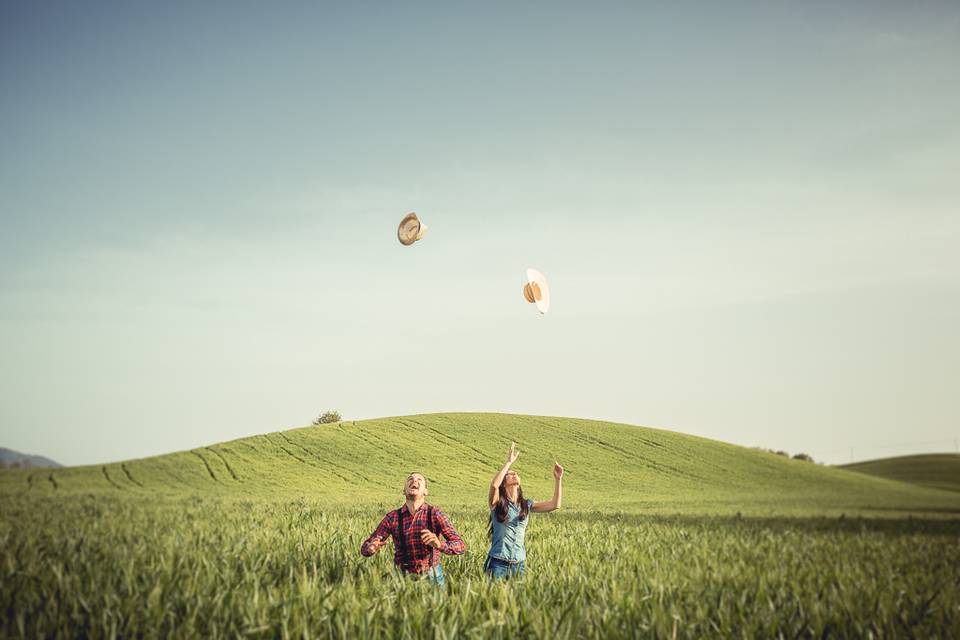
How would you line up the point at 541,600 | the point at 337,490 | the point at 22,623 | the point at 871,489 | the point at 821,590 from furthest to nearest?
the point at 871,489 < the point at 337,490 < the point at 821,590 < the point at 541,600 < the point at 22,623

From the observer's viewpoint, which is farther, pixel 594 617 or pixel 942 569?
pixel 942 569

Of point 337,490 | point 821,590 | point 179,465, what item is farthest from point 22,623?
point 179,465

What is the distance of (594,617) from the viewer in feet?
15.4

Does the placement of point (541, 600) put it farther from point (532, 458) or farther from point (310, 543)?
point (532, 458)

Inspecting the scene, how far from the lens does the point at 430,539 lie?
594 centimetres

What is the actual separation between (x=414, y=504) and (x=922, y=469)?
108m

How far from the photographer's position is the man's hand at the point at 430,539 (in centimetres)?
Answer: 593

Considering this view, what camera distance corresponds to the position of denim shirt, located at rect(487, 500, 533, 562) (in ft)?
22.6

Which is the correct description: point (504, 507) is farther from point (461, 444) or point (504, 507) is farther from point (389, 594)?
point (461, 444)

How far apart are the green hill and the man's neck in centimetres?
2366

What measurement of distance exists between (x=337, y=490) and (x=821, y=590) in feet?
108

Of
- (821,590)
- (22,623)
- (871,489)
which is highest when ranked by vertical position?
(22,623)

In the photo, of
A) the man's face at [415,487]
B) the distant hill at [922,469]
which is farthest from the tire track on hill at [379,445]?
the distant hill at [922,469]

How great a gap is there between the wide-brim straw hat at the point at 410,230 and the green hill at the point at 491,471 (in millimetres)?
20474
